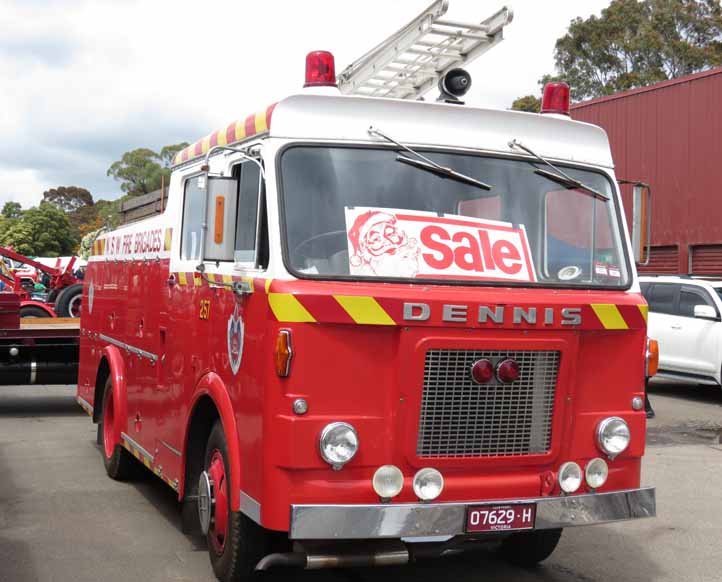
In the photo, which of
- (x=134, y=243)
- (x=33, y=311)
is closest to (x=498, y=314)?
(x=134, y=243)

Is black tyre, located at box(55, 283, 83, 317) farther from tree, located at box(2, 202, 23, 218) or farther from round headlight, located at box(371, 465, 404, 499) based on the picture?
tree, located at box(2, 202, 23, 218)

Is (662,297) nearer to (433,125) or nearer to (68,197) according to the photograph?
(433,125)

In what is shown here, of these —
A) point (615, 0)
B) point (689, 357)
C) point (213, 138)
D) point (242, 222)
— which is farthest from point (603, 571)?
point (615, 0)

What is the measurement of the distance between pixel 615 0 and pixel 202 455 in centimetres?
4136

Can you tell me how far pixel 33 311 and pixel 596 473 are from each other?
1570 cm

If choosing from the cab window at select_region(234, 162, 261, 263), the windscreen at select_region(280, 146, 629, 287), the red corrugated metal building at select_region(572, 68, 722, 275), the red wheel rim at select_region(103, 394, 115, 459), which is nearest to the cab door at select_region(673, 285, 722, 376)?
the red corrugated metal building at select_region(572, 68, 722, 275)

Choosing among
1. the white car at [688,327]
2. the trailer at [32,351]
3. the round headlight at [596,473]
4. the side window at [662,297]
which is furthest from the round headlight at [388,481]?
the side window at [662,297]

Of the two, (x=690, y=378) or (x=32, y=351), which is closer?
(x=32, y=351)

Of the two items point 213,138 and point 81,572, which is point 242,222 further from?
point 81,572

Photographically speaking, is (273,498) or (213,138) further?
(213,138)

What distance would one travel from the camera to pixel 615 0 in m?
43.5

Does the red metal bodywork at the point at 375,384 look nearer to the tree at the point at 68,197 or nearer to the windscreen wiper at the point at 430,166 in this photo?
the windscreen wiper at the point at 430,166

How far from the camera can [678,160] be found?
24.7 m

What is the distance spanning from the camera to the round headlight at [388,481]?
193 inches
